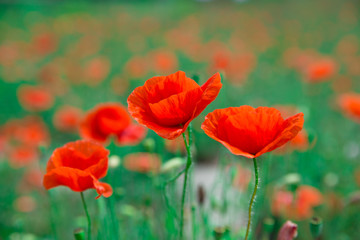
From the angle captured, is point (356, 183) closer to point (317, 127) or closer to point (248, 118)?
point (317, 127)

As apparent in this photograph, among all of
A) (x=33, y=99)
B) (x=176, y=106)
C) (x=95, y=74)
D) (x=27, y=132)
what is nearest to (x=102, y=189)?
(x=176, y=106)

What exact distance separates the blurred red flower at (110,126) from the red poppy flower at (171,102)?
38cm

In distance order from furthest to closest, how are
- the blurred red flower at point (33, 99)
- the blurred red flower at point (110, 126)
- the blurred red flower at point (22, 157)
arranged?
the blurred red flower at point (33, 99) < the blurred red flower at point (22, 157) < the blurred red flower at point (110, 126)

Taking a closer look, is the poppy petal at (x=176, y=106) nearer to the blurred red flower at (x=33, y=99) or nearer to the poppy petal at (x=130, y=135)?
the poppy petal at (x=130, y=135)

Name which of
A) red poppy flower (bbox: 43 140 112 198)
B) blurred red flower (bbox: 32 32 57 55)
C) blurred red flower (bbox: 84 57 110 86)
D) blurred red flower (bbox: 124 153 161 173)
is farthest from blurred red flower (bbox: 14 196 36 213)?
blurred red flower (bbox: 32 32 57 55)

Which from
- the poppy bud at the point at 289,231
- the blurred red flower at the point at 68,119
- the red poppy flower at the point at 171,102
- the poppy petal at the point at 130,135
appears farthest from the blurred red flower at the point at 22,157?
the poppy bud at the point at 289,231

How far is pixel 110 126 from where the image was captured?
109cm

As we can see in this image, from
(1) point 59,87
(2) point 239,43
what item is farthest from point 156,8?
(1) point 59,87

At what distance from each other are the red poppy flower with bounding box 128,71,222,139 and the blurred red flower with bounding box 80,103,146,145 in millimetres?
378

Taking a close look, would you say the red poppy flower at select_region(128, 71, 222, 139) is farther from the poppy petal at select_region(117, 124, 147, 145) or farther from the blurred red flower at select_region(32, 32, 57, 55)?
the blurred red flower at select_region(32, 32, 57, 55)

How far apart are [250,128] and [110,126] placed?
1.85 ft

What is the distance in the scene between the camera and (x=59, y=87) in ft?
11.1

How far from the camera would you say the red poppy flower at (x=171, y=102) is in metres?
0.64

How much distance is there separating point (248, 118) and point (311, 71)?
1.74 m
